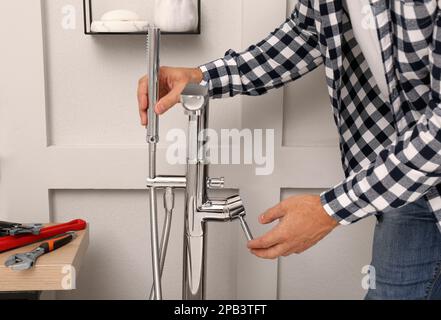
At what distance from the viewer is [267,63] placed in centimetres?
108

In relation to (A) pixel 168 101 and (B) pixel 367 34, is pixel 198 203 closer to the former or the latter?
(A) pixel 168 101

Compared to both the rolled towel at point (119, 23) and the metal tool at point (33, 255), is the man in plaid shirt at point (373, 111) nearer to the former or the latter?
the rolled towel at point (119, 23)

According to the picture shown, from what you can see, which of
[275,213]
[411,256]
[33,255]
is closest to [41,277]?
[33,255]

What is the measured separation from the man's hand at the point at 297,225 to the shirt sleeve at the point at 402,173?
2cm

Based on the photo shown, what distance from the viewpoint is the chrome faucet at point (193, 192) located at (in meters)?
0.82

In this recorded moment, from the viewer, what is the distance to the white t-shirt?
870mm

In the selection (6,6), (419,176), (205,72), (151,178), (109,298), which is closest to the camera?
(419,176)

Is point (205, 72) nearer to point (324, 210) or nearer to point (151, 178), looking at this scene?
point (151, 178)

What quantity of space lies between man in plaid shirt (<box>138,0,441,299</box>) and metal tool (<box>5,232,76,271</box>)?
0.28 meters

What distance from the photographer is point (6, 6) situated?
3.80 feet

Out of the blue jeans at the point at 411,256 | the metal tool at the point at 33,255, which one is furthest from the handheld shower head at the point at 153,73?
the blue jeans at the point at 411,256

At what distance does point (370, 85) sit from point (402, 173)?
29cm
